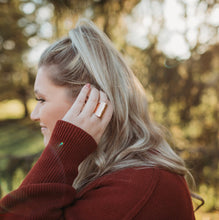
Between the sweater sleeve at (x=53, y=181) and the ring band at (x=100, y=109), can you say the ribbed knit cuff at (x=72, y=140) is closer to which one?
the sweater sleeve at (x=53, y=181)

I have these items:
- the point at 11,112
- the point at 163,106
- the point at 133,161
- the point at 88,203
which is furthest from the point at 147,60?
the point at 11,112

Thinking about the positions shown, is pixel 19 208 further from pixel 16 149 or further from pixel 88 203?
pixel 16 149

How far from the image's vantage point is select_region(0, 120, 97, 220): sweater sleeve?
100 cm

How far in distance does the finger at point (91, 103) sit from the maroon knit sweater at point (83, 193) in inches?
4.2

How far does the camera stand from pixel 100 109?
1.24m

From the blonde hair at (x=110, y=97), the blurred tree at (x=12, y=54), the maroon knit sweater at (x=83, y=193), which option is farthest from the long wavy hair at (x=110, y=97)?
the blurred tree at (x=12, y=54)

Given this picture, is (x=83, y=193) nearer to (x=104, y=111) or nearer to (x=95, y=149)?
(x=95, y=149)

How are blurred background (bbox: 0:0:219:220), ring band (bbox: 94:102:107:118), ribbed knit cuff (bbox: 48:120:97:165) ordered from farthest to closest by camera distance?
blurred background (bbox: 0:0:219:220) → ring band (bbox: 94:102:107:118) → ribbed knit cuff (bbox: 48:120:97:165)

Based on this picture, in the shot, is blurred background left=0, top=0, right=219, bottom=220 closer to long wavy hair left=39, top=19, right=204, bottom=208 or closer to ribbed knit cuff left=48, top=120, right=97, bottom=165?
long wavy hair left=39, top=19, right=204, bottom=208

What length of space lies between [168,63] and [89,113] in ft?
8.32

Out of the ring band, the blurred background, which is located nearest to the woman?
the ring band

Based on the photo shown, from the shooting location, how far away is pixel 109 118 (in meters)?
1.26

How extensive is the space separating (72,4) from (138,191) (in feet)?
9.67

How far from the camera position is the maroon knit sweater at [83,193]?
979mm
